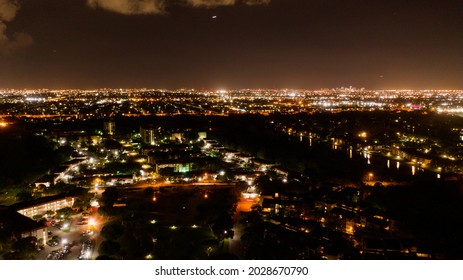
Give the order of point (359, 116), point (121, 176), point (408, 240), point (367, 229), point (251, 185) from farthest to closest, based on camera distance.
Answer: point (359, 116)
point (121, 176)
point (251, 185)
point (367, 229)
point (408, 240)

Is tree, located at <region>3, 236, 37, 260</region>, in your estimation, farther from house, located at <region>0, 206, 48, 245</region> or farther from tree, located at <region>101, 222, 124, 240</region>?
tree, located at <region>101, 222, 124, 240</region>

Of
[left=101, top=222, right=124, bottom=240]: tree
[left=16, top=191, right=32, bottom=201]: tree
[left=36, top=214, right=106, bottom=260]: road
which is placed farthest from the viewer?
[left=16, top=191, right=32, bottom=201]: tree

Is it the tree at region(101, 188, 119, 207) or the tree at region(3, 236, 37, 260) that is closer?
the tree at region(3, 236, 37, 260)

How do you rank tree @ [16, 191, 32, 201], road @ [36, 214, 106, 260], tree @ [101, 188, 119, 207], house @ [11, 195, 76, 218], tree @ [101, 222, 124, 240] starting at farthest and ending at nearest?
tree @ [16, 191, 32, 201] < tree @ [101, 188, 119, 207] < house @ [11, 195, 76, 218] < tree @ [101, 222, 124, 240] < road @ [36, 214, 106, 260]

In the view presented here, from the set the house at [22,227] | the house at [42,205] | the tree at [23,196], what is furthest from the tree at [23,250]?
the tree at [23,196]

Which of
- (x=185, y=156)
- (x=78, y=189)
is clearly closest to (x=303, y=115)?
(x=185, y=156)

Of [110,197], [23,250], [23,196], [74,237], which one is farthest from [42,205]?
[23,250]

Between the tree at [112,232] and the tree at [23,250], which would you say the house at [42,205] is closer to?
the tree at [23,250]

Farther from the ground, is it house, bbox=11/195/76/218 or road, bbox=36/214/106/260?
house, bbox=11/195/76/218

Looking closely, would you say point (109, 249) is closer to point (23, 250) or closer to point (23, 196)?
point (23, 250)

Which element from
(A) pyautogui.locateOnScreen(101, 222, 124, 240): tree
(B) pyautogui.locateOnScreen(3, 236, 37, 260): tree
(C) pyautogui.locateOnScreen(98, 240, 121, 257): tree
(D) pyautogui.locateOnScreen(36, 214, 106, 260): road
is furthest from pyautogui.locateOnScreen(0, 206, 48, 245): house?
(C) pyautogui.locateOnScreen(98, 240, 121, 257): tree

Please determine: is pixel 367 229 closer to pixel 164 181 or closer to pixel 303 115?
pixel 164 181
